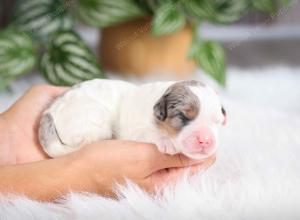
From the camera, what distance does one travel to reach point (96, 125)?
1.08 m

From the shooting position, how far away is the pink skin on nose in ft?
3.07

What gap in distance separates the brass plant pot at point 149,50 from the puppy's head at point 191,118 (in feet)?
3.76

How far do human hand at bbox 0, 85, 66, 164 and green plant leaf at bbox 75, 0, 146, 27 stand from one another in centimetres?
77

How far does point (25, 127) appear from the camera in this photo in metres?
1.21

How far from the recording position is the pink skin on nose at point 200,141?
937mm

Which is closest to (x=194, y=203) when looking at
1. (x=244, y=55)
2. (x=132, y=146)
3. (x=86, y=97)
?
(x=132, y=146)

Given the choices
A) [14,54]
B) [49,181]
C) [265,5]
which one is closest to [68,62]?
[14,54]

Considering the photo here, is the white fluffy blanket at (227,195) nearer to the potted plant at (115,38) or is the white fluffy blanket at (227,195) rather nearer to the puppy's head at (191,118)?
the puppy's head at (191,118)

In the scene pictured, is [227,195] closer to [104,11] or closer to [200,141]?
[200,141]

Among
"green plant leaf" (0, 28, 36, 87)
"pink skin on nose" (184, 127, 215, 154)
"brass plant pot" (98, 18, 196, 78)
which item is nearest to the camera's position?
"pink skin on nose" (184, 127, 215, 154)

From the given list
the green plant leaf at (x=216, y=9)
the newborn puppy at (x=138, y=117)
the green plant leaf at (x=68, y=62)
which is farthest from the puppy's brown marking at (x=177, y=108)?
the green plant leaf at (x=216, y=9)

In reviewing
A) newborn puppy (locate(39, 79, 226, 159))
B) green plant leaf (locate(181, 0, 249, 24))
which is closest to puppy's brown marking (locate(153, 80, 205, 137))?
newborn puppy (locate(39, 79, 226, 159))

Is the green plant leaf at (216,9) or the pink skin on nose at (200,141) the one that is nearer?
the pink skin on nose at (200,141)

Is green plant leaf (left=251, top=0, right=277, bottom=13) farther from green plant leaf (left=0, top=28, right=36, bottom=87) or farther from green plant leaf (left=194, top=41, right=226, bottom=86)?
green plant leaf (left=0, top=28, right=36, bottom=87)
